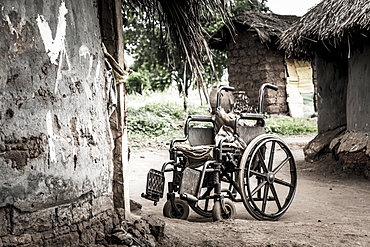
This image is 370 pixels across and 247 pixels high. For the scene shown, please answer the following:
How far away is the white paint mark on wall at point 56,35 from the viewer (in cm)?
261

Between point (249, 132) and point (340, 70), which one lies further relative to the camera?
point (340, 70)

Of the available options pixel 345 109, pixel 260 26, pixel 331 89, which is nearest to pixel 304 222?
Result: pixel 345 109

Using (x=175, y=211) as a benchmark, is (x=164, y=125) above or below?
above

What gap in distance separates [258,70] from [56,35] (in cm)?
1181

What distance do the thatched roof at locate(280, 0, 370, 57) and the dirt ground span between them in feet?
6.33

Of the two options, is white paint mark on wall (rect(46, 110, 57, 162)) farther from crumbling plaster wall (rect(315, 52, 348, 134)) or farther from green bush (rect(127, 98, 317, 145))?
green bush (rect(127, 98, 317, 145))

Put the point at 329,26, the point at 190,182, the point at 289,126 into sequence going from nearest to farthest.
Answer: the point at 190,182, the point at 329,26, the point at 289,126

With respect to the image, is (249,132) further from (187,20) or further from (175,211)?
(187,20)

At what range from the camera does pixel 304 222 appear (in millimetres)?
4328

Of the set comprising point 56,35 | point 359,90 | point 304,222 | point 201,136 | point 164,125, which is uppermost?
point 56,35

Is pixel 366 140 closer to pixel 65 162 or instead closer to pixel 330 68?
pixel 330 68

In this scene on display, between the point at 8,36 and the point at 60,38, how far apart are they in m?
0.34

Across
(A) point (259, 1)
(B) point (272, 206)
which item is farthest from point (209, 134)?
(A) point (259, 1)

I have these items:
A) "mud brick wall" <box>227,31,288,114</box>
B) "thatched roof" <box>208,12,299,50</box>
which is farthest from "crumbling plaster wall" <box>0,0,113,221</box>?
"mud brick wall" <box>227,31,288,114</box>
